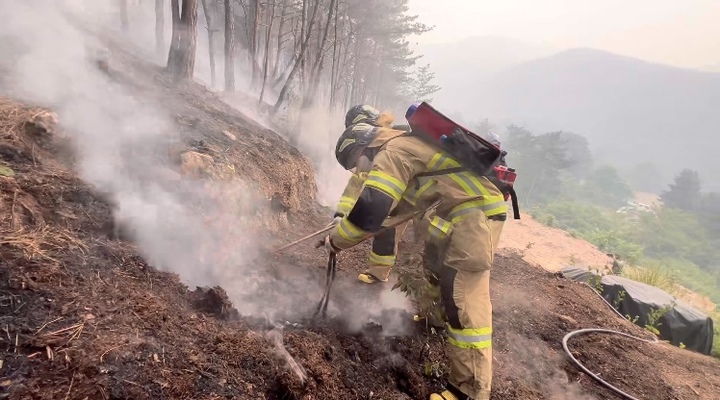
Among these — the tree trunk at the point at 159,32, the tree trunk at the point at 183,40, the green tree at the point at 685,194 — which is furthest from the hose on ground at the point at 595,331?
the green tree at the point at 685,194

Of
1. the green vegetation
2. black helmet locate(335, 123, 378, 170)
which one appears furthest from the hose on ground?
the green vegetation

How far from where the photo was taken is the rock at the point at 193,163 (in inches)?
171

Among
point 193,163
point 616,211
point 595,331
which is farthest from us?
point 616,211

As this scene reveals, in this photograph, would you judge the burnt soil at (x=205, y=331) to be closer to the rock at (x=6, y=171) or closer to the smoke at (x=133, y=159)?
the rock at (x=6, y=171)

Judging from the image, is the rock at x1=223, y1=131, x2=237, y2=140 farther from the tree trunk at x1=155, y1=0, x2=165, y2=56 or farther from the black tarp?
the tree trunk at x1=155, y1=0, x2=165, y2=56

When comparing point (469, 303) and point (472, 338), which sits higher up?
point (469, 303)

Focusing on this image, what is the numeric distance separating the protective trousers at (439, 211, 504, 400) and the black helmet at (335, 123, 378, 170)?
4.12ft

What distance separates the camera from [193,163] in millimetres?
4430

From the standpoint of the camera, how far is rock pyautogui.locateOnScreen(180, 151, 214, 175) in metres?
4.34

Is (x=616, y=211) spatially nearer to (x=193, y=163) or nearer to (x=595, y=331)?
(x=595, y=331)

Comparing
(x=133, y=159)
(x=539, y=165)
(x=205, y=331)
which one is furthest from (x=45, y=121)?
(x=539, y=165)

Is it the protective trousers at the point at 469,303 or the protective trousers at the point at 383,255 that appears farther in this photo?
the protective trousers at the point at 383,255

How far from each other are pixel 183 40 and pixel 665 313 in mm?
9861

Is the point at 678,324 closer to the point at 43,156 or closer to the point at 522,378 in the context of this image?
the point at 522,378
